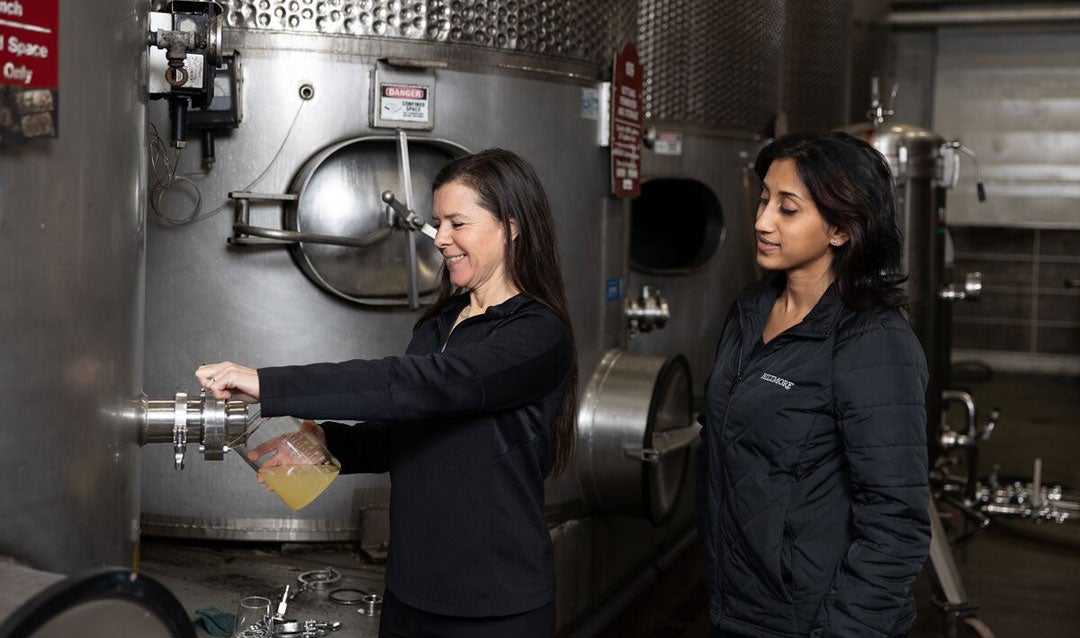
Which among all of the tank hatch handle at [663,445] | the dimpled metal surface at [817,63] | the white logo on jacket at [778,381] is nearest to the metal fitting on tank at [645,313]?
the tank hatch handle at [663,445]

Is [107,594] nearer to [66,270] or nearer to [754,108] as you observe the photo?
[66,270]

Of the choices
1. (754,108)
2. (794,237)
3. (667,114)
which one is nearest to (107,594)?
(794,237)

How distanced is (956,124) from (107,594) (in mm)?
9724

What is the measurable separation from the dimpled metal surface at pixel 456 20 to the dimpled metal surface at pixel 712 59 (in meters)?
0.99

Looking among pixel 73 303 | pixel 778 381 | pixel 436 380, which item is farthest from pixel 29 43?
pixel 778 381

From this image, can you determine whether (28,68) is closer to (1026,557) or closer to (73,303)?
(73,303)

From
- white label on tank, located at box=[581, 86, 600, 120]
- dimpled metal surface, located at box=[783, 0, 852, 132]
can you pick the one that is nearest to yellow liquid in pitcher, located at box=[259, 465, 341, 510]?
white label on tank, located at box=[581, 86, 600, 120]

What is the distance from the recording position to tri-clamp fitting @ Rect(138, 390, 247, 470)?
163 centimetres

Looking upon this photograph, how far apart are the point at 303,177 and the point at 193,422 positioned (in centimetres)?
135

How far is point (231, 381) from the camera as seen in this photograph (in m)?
1.54

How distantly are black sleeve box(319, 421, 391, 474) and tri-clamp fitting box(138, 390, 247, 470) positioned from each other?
0.22m

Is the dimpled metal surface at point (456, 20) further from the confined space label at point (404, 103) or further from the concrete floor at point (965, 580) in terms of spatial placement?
the concrete floor at point (965, 580)

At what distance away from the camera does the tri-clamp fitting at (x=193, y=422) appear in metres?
1.63

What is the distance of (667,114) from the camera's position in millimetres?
4598
